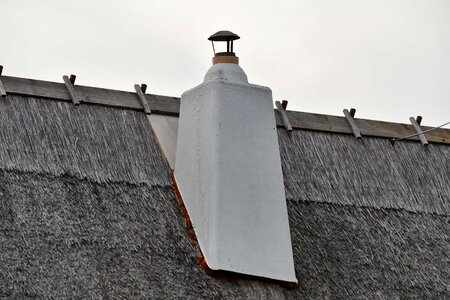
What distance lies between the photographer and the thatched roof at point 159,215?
13891 millimetres

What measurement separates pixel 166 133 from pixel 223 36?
4.41 ft

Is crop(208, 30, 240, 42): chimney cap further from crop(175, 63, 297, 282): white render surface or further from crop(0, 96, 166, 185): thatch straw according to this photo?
crop(0, 96, 166, 185): thatch straw

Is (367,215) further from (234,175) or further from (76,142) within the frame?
(76,142)

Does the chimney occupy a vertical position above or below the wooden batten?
below

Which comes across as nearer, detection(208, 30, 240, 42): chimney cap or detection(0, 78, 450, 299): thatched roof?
detection(0, 78, 450, 299): thatched roof

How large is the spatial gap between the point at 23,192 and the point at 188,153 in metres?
2.21

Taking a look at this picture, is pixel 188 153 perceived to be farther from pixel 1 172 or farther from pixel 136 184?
pixel 1 172

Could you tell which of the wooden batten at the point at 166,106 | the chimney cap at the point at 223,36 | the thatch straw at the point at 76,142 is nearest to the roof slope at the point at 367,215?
the wooden batten at the point at 166,106

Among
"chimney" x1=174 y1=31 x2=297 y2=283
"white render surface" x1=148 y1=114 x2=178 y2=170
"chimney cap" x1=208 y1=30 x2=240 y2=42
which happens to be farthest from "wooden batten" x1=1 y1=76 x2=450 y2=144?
"chimney cap" x1=208 y1=30 x2=240 y2=42

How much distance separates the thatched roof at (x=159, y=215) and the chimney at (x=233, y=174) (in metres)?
0.22

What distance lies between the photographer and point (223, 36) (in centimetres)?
1661

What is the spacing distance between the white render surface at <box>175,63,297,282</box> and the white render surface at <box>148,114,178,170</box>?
0.12 metres

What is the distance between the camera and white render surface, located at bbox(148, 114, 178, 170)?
52.5 ft

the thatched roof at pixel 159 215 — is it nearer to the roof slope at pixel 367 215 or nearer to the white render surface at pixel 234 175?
the roof slope at pixel 367 215
